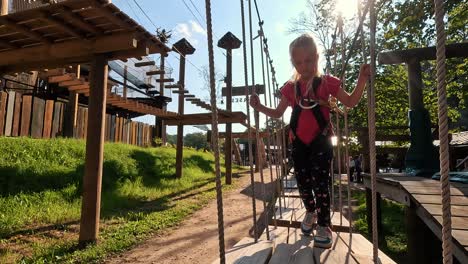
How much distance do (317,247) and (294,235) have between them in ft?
1.46

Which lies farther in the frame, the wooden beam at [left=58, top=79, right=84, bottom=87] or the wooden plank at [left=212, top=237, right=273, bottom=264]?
the wooden beam at [left=58, top=79, right=84, bottom=87]

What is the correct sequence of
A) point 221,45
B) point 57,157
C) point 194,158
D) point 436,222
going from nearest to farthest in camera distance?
point 436,222 → point 57,157 → point 221,45 → point 194,158

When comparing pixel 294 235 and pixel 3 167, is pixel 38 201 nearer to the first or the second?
pixel 3 167

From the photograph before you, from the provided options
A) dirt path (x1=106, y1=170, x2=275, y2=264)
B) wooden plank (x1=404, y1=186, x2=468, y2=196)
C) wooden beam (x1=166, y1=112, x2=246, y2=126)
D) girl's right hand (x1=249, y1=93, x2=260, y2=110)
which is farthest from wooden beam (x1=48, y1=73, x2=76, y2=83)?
wooden plank (x1=404, y1=186, x2=468, y2=196)

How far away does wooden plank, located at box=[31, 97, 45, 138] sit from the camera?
7.75 metres

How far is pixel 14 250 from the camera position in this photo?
11.7 ft

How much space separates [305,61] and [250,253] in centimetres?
131

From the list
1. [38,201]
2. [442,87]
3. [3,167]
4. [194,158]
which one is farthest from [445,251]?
[194,158]

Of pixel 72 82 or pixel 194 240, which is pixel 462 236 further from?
pixel 72 82

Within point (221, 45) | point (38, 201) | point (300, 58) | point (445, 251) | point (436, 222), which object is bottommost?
point (38, 201)

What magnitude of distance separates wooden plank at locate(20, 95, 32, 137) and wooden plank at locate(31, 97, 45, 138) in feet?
0.50

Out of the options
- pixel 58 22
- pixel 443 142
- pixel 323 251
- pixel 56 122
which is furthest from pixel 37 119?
pixel 443 142

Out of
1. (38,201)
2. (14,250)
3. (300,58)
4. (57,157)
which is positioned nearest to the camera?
(300,58)

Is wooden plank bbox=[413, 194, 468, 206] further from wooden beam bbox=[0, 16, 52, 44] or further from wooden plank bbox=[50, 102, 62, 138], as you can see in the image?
wooden plank bbox=[50, 102, 62, 138]
